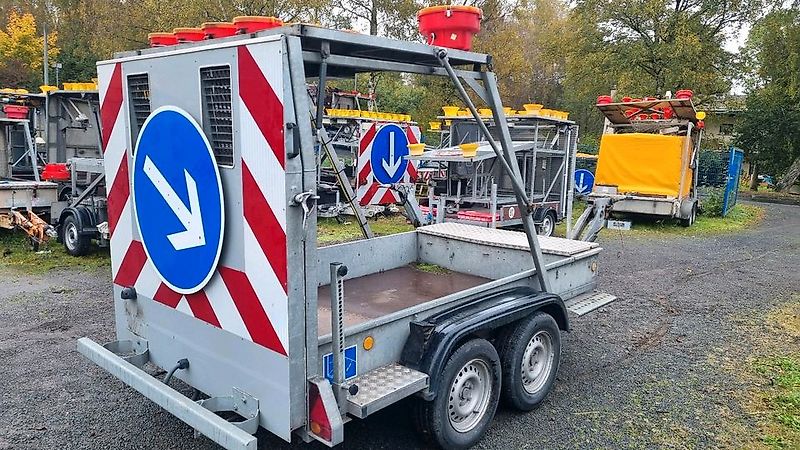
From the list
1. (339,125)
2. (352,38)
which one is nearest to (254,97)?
(352,38)

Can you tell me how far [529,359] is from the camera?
13.8 feet

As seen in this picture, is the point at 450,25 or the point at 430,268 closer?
the point at 450,25

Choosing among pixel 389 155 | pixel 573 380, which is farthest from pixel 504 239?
pixel 389 155

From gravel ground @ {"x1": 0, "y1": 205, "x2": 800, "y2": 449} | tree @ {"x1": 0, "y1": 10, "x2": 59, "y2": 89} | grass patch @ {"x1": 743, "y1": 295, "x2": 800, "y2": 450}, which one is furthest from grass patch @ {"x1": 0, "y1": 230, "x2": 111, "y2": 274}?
tree @ {"x1": 0, "y1": 10, "x2": 59, "y2": 89}

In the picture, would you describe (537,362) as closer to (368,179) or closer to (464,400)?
(464,400)

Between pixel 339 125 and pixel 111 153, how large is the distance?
11.0m

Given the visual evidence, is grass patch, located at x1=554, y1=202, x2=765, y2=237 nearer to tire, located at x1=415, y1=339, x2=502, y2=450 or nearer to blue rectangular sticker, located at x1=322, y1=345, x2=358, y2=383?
tire, located at x1=415, y1=339, x2=502, y2=450

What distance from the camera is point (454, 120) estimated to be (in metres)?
12.6

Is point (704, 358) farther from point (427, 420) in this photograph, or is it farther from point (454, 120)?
point (454, 120)

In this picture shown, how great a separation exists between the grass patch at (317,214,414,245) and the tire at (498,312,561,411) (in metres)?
6.15

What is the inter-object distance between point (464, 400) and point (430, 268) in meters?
2.00

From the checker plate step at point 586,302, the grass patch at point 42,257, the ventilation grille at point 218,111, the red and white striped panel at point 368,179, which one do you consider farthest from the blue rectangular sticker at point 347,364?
the red and white striped panel at point 368,179

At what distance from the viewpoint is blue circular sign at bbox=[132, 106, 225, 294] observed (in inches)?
116

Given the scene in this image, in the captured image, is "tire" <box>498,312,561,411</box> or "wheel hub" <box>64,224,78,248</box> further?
"wheel hub" <box>64,224,78,248</box>
